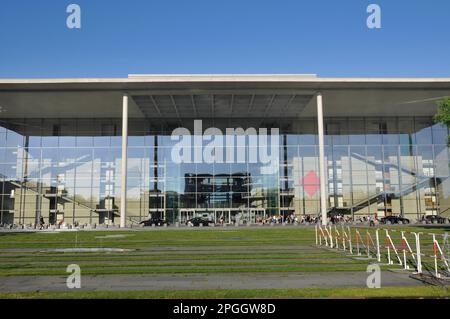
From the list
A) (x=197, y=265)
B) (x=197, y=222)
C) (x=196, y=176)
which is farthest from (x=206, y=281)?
(x=196, y=176)

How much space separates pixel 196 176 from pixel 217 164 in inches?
118

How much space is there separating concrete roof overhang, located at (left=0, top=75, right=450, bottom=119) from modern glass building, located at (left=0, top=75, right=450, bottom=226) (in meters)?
0.45

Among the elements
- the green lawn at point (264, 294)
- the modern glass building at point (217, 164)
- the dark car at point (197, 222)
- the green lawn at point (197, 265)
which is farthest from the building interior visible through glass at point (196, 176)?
the green lawn at point (264, 294)

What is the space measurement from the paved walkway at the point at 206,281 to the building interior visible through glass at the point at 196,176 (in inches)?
1603

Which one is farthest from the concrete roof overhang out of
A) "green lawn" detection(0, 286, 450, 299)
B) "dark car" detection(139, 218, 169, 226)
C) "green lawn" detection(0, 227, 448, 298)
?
"green lawn" detection(0, 286, 450, 299)

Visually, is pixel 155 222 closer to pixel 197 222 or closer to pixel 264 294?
pixel 197 222

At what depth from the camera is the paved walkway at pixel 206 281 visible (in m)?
10.3

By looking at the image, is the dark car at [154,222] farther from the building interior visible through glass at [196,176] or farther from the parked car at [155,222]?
the building interior visible through glass at [196,176]

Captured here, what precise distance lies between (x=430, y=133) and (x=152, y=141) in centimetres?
3570

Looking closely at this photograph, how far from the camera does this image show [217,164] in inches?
2089

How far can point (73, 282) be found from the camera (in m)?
10.9

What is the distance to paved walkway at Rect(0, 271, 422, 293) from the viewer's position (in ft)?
33.9
